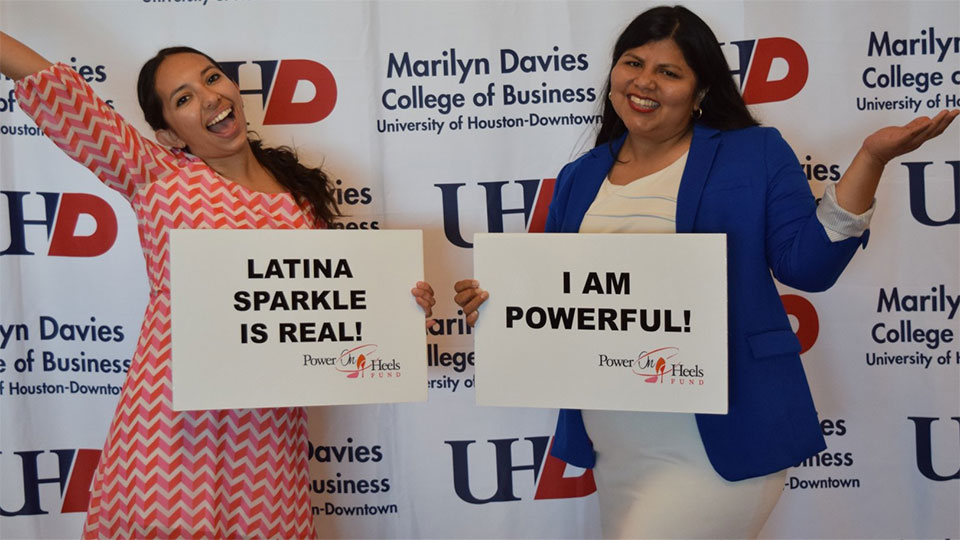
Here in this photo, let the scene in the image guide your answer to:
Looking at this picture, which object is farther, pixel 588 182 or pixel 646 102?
pixel 588 182

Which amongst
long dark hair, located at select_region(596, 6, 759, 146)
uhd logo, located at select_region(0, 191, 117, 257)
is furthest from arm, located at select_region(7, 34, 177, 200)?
long dark hair, located at select_region(596, 6, 759, 146)

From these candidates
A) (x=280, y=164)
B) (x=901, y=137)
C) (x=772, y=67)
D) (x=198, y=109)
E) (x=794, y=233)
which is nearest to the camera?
(x=901, y=137)

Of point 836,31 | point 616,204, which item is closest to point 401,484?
point 616,204

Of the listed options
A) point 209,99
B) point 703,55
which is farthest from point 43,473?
point 703,55

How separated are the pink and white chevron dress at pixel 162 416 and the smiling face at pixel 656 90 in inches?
32.1

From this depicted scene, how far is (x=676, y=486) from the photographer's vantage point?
155 cm

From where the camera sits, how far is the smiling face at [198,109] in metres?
1.70

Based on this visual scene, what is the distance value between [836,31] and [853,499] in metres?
1.42

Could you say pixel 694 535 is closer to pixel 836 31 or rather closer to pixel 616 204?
pixel 616 204

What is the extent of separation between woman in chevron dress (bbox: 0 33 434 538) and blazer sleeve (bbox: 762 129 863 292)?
28.9 inches

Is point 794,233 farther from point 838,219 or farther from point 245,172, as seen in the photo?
point 245,172

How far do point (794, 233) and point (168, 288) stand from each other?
1.30m

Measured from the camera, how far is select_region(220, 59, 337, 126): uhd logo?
224 cm

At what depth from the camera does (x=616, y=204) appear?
5.32 feet
